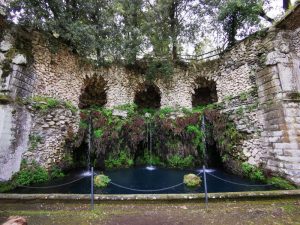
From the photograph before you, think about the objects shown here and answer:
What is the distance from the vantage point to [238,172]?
8430 mm

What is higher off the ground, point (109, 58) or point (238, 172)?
point (109, 58)

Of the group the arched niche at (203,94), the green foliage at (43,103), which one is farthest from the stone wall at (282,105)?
the green foliage at (43,103)

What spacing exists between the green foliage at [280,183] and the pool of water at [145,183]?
27cm

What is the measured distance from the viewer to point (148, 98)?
14.3 metres

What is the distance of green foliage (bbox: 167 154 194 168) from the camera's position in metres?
10.2

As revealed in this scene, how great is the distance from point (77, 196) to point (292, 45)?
9.65 m

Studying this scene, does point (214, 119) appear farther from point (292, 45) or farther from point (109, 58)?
point (109, 58)

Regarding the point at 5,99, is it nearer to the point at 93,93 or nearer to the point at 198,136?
the point at 93,93

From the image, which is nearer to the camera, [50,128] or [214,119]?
[50,128]

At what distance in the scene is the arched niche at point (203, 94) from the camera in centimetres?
1320

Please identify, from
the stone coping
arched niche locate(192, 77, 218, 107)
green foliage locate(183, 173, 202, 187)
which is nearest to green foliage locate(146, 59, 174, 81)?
arched niche locate(192, 77, 218, 107)

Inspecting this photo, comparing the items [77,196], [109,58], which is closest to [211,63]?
[109,58]

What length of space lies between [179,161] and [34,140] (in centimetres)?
703

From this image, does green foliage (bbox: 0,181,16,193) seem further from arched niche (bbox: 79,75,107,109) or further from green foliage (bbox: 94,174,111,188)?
arched niche (bbox: 79,75,107,109)
